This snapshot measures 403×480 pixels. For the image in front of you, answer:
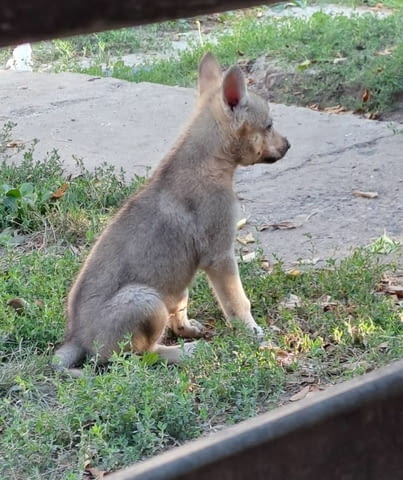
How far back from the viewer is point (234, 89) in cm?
520

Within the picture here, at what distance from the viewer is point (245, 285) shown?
5.31m

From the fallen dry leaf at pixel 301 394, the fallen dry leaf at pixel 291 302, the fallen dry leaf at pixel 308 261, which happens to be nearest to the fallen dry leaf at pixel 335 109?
the fallen dry leaf at pixel 308 261

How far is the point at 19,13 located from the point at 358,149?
7237 mm

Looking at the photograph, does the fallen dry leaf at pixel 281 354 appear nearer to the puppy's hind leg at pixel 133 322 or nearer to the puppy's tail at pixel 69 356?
the puppy's hind leg at pixel 133 322

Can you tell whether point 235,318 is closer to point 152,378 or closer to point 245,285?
point 245,285

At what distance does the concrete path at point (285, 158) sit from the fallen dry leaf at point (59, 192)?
0.78 m

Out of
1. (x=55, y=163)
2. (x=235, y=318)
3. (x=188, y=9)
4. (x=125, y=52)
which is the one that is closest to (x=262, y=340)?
(x=235, y=318)

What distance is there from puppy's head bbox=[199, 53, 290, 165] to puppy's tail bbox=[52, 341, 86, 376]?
1449 mm

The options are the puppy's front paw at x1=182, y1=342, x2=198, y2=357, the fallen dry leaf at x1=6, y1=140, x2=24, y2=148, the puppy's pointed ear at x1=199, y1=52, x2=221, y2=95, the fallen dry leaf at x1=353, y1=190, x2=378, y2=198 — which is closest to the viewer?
the puppy's front paw at x1=182, y1=342, x2=198, y2=357

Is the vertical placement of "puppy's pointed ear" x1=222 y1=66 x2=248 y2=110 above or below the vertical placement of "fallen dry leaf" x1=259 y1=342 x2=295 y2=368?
above

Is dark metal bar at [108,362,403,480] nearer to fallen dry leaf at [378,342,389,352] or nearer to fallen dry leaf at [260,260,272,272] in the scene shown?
fallen dry leaf at [378,342,389,352]

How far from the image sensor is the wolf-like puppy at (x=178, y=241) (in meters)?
4.51

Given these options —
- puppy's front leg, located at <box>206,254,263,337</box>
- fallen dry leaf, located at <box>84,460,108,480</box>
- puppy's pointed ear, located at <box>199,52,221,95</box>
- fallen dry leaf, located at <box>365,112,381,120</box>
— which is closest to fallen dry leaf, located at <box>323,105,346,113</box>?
fallen dry leaf, located at <box>365,112,381,120</box>

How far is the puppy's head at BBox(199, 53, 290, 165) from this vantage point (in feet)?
17.1
